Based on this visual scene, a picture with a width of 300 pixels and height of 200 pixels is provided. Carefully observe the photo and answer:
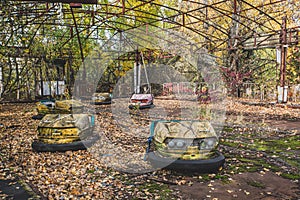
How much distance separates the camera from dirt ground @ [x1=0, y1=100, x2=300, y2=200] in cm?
251

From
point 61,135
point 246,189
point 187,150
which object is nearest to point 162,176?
point 187,150

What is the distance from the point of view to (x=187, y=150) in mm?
2949

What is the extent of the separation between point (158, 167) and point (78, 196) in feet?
3.12

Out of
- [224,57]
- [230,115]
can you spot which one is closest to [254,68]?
[224,57]

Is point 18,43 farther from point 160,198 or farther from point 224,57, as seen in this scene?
point 224,57

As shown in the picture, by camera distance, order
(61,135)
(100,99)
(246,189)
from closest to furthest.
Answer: (246,189) → (61,135) → (100,99)

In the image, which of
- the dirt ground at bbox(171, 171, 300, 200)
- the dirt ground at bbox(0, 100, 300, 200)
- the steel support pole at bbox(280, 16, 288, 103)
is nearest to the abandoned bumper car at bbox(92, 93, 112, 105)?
the dirt ground at bbox(0, 100, 300, 200)

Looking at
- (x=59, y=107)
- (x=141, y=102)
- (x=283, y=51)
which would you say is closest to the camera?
(x=59, y=107)

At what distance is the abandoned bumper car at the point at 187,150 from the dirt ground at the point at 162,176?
117 mm

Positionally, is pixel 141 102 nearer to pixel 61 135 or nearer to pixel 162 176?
pixel 61 135

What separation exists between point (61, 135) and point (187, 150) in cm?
186

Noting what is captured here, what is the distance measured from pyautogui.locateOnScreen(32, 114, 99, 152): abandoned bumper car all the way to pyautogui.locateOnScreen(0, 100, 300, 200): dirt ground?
0.11 meters

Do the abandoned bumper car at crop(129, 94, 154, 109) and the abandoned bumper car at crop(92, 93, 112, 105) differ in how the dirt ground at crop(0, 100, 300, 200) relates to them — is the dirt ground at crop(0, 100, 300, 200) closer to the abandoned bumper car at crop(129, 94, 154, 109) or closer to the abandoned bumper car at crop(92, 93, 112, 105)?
the abandoned bumper car at crop(129, 94, 154, 109)

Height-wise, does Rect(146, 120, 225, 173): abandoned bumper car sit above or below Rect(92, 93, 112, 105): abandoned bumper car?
below
